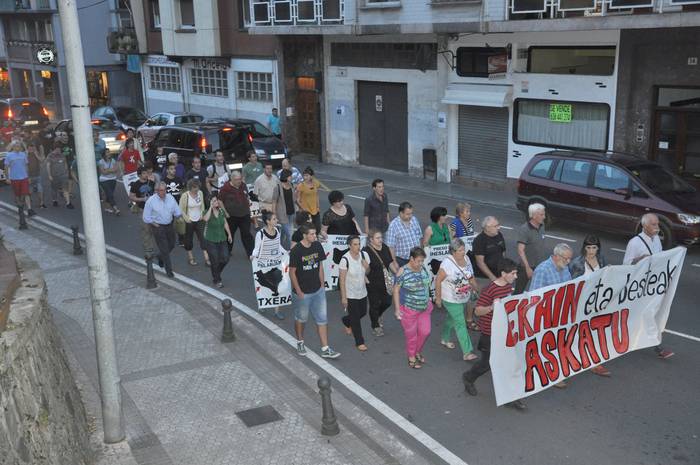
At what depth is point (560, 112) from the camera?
760 inches

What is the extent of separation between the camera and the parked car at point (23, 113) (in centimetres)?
3250

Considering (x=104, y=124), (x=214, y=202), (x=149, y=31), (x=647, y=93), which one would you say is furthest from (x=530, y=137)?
(x=149, y=31)

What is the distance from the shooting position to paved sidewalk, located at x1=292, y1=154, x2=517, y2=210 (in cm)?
2023

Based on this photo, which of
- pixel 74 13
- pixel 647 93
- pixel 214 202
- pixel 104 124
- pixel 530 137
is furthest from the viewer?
pixel 104 124

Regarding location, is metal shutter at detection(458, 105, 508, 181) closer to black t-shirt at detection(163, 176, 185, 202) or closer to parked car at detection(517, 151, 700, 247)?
parked car at detection(517, 151, 700, 247)

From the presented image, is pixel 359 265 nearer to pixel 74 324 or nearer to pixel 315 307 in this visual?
pixel 315 307

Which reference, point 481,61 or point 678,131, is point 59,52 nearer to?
point 481,61

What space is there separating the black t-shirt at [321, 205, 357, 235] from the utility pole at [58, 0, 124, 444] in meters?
4.71

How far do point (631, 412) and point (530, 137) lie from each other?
13.4m

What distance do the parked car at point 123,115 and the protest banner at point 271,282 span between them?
76.9 feet

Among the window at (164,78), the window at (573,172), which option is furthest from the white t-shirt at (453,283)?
the window at (164,78)

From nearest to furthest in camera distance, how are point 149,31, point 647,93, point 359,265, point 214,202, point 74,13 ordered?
point 74,13, point 359,265, point 214,202, point 647,93, point 149,31

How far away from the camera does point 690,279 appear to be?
1214 centimetres

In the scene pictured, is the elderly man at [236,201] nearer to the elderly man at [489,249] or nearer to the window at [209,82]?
the elderly man at [489,249]
